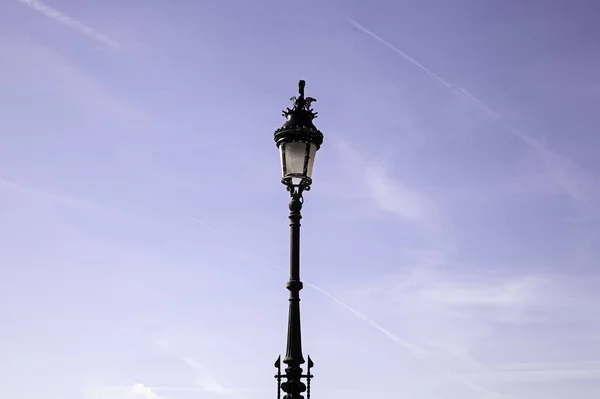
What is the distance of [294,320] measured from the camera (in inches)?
558

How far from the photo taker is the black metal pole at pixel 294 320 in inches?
546

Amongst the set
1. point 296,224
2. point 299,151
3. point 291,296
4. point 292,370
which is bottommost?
point 292,370

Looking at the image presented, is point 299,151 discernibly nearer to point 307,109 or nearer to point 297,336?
point 307,109

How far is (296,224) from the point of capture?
14.7 metres

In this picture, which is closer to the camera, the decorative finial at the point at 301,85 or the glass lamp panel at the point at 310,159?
the glass lamp panel at the point at 310,159

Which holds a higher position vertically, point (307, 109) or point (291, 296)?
point (307, 109)

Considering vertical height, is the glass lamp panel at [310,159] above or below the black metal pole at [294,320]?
above

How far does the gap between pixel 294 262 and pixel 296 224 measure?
0.65 meters

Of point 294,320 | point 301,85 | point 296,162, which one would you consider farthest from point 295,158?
point 294,320

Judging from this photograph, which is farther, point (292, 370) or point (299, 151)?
point (299, 151)

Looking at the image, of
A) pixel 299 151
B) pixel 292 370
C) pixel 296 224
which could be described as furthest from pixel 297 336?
pixel 299 151

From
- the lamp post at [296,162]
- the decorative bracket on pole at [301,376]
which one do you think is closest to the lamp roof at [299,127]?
the lamp post at [296,162]

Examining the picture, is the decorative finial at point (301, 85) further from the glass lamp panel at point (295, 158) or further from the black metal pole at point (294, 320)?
the black metal pole at point (294, 320)

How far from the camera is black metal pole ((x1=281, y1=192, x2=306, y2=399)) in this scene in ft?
45.5
